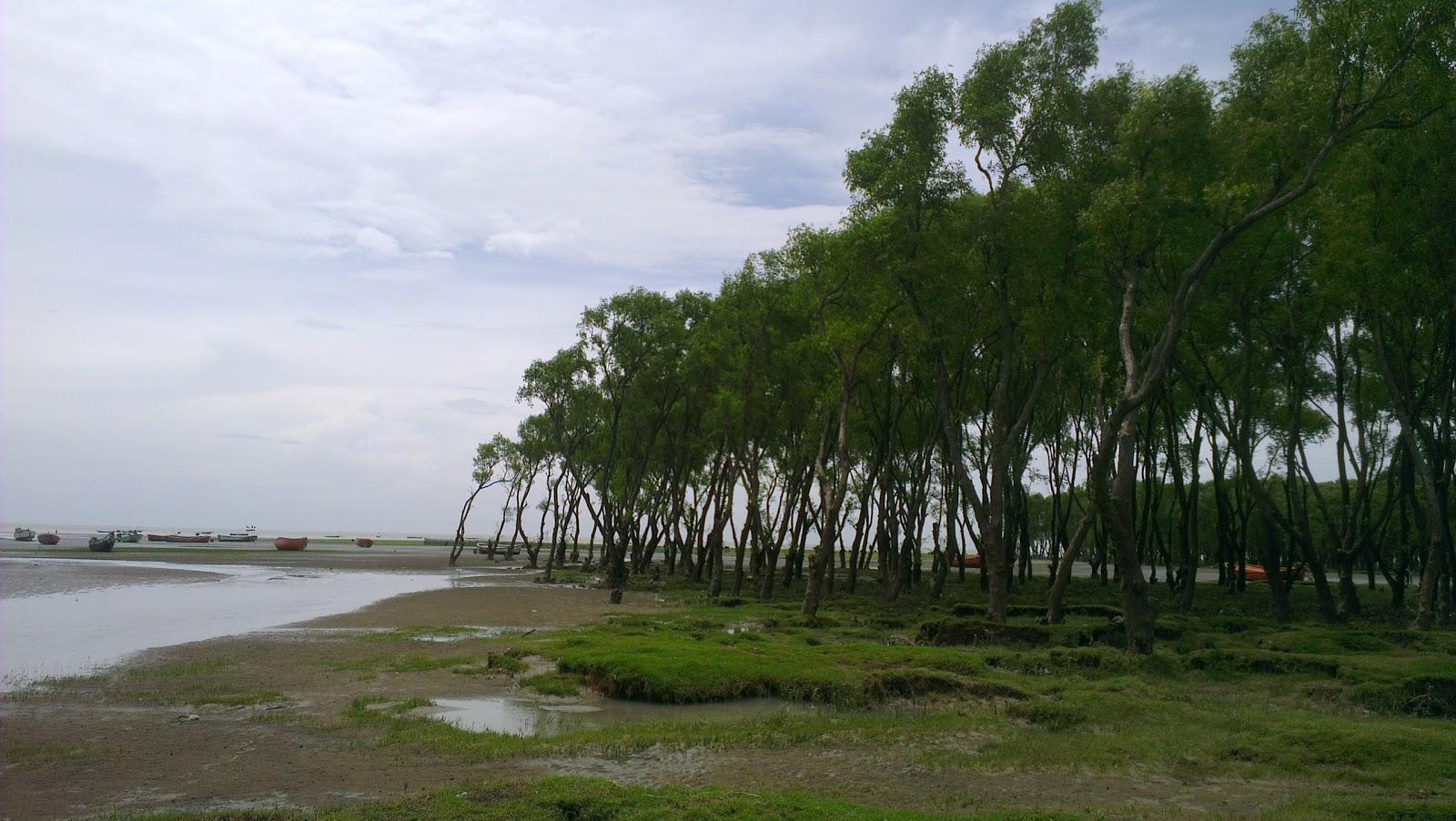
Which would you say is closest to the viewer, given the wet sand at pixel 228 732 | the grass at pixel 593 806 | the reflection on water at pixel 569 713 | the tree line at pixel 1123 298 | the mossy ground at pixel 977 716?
the grass at pixel 593 806

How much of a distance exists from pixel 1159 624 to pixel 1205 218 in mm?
10286

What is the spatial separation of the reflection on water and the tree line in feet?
30.0

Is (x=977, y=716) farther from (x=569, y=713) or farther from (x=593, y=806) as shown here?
(x=593, y=806)

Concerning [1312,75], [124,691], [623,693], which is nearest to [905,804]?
[623,693]

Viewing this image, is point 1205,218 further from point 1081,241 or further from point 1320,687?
point 1320,687

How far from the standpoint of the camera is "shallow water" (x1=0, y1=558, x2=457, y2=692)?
68.3 feet

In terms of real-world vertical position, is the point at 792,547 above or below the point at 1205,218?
below

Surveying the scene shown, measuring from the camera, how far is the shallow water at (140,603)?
68.3ft

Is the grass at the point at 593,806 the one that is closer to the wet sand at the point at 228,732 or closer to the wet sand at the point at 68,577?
the wet sand at the point at 228,732

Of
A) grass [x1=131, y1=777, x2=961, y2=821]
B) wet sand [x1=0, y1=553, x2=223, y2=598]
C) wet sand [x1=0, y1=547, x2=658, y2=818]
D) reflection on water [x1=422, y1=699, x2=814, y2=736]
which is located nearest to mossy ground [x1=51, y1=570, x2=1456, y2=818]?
grass [x1=131, y1=777, x2=961, y2=821]

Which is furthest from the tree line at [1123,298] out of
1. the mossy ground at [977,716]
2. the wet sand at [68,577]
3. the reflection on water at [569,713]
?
the wet sand at [68,577]

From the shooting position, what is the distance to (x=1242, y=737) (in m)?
11.9

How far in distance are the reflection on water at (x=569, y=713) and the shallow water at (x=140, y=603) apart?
8.37 m

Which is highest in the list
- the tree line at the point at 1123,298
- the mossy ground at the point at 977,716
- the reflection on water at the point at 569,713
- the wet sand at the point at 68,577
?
the tree line at the point at 1123,298
